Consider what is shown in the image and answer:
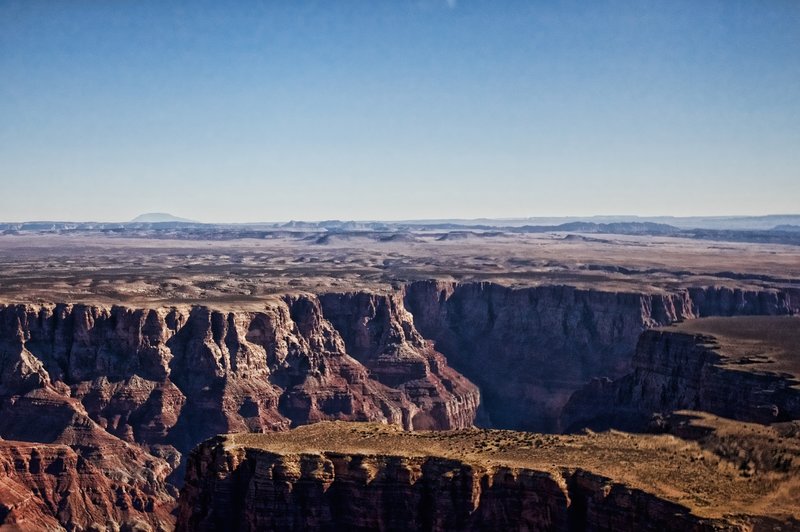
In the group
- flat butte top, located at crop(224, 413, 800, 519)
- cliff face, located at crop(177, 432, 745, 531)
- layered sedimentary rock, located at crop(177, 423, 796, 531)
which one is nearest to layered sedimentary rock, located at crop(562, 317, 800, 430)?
flat butte top, located at crop(224, 413, 800, 519)

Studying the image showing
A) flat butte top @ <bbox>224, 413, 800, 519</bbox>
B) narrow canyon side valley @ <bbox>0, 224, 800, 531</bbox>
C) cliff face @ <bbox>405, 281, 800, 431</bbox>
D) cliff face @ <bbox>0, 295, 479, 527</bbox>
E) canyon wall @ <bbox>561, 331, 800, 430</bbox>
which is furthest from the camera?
cliff face @ <bbox>405, 281, 800, 431</bbox>

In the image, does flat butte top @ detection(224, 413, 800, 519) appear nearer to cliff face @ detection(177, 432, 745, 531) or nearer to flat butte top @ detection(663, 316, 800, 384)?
cliff face @ detection(177, 432, 745, 531)

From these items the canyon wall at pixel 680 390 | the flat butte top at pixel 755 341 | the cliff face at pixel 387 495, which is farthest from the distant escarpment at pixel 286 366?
the cliff face at pixel 387 495

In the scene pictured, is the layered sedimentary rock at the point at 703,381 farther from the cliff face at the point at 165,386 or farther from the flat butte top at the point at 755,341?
the cliff face at the point at 165,386

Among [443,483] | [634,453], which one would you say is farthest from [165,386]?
[634,453]

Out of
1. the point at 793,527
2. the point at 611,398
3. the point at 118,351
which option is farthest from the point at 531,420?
the point at 793,527

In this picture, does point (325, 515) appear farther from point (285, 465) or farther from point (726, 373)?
point (726, 373)

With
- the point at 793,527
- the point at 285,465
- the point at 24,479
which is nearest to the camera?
the point at 793,527
